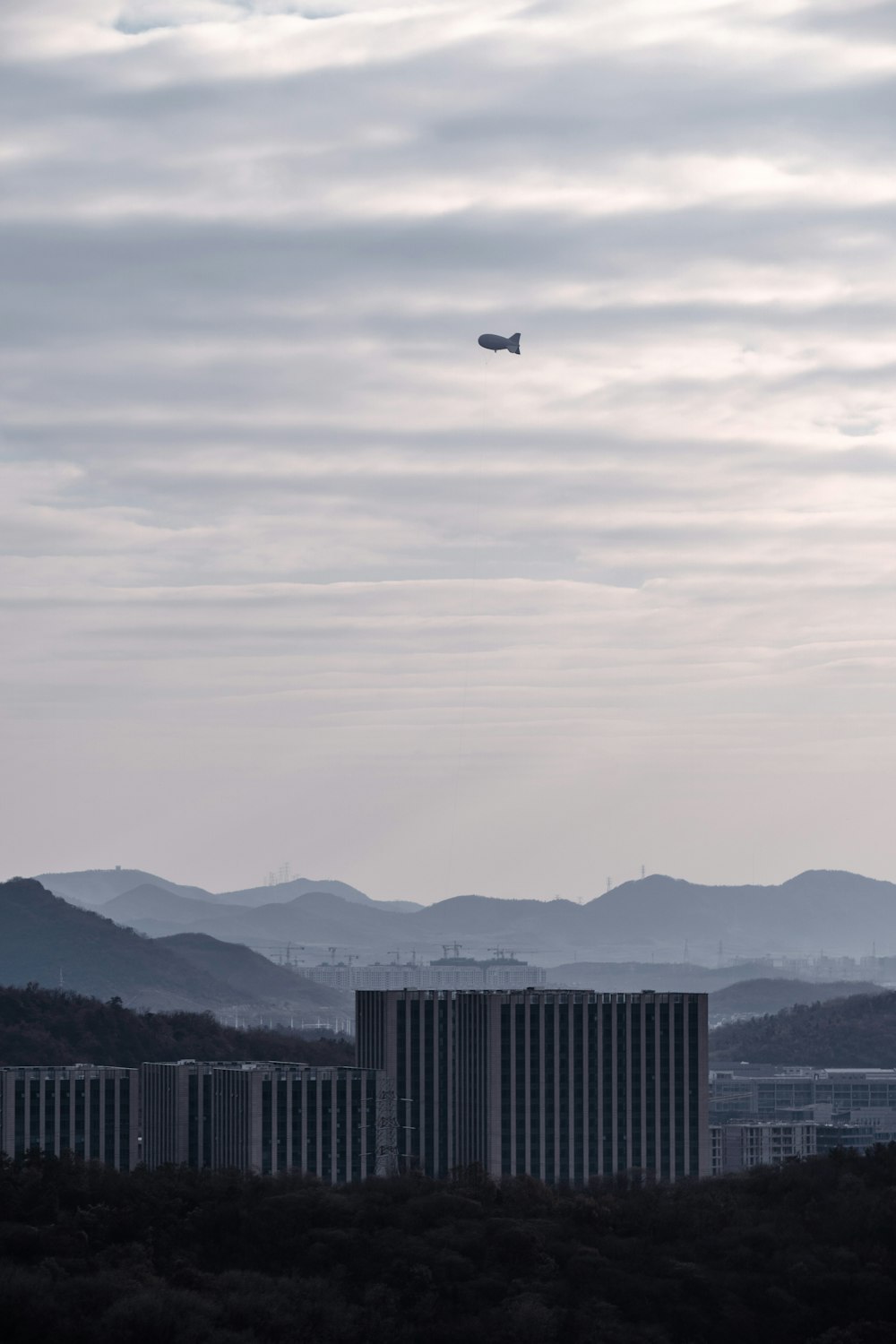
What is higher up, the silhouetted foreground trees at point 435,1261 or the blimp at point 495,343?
the blimp at point 495,343

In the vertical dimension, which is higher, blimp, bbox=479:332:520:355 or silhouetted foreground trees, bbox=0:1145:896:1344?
blimp, bbox=479:332:520:355

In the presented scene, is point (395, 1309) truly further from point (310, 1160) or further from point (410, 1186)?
point (310, 1160)

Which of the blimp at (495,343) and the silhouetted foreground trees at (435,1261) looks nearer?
the silhouetted foreground trees at (435,1261)

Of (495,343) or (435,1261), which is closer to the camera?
(435,1261)

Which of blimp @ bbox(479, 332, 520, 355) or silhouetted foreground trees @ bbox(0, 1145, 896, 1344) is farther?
blimp @ bbox(479, 332, 520, 355)

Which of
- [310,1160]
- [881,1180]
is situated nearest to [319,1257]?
[881,1180]

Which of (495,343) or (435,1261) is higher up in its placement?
(495,343)

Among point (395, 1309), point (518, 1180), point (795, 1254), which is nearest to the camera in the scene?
point (395, 1309)

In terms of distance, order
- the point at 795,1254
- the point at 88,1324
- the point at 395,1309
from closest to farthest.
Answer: the point at 88,1324 → the point at 395,1309 → the point at 795,1254
